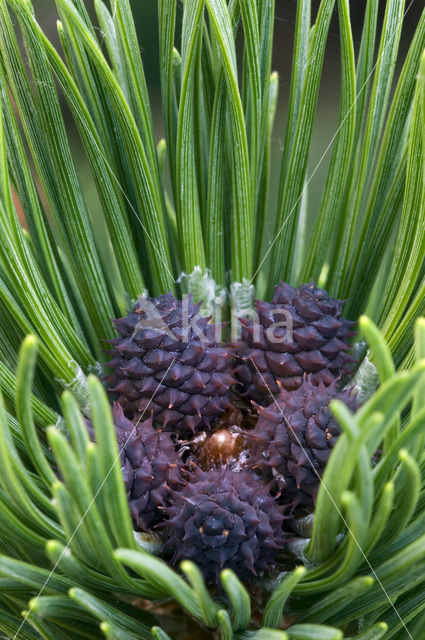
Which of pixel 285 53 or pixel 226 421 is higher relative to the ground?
pixel 285 53

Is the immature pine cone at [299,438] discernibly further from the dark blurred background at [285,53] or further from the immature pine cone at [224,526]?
the dark blurred background at [285,53]

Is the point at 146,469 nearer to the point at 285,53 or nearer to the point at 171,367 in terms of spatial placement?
the point at 171,367

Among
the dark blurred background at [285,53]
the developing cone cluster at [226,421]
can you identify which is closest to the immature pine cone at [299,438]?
the developing cone cluster at [226,421]

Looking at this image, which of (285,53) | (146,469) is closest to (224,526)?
(146,469)

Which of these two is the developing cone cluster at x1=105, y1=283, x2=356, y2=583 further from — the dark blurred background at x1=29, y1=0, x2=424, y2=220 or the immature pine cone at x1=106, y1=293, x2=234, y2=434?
the dark blurred background at x1=29, y1=0, x2=424, y2=220

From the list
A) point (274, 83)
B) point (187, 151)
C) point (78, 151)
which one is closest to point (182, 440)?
point (187, 151)

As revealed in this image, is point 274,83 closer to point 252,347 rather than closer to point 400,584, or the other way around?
point 252,347

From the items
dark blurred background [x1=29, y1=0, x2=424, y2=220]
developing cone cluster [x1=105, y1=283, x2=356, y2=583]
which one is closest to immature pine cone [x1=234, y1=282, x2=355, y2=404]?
developing cone cluster [x1=105, y1=283, x2=356, y2=583]
